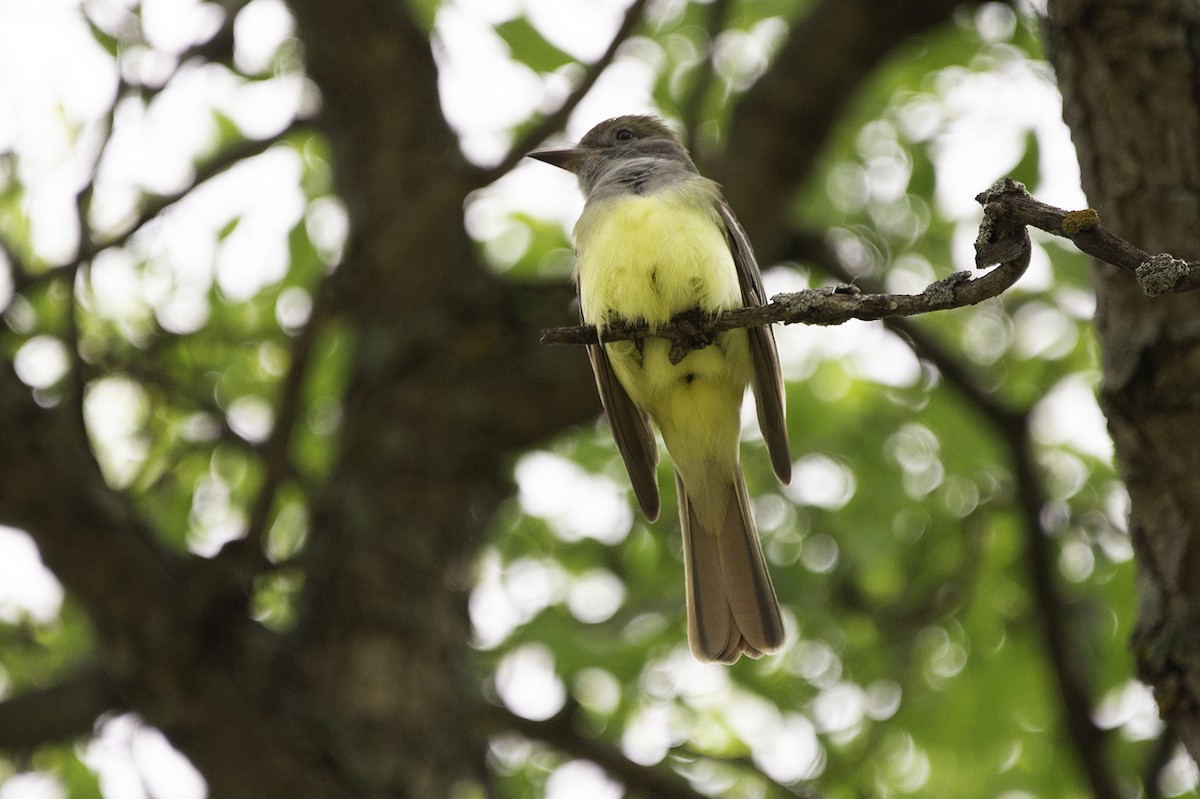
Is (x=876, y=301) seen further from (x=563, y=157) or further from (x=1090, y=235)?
(x=563, y=157)

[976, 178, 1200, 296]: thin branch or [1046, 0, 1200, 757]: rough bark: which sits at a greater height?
[976, 178, 1200, 296]: thin branch

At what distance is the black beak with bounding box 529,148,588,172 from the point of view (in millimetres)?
5844

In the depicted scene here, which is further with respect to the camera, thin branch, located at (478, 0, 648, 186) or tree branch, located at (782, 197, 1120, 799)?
thin branch, located at (478, 0, 648, 186)

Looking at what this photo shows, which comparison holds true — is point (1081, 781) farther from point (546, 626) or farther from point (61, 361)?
point (61, 361)

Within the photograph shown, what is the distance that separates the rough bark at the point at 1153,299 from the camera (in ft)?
10.3

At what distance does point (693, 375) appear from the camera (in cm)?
458

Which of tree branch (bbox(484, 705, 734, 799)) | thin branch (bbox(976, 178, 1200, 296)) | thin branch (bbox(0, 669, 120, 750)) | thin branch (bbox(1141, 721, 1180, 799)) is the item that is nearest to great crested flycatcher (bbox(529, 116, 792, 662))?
tree branch (bbox(484, 705, 734, 799))

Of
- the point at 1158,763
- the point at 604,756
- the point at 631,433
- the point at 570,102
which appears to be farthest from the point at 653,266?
the point at 1158,763

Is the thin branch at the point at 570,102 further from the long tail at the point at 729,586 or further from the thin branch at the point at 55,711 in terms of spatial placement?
the thin branch at the point at 55,711

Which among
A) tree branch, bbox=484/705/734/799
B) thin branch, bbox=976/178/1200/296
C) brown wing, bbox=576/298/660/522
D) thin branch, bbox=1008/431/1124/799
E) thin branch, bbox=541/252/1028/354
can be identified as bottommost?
tree branch, bbox=484/705/734/799

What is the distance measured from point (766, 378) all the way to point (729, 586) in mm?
737

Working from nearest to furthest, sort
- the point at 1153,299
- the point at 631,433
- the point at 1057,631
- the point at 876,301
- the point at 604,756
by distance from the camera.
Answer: the point at 876,301, the point at 1153,299, the point at 631,433, the point at 1057,631, the point at 604,756

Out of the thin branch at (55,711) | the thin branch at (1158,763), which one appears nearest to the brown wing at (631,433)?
the thin branch at (1158,763)

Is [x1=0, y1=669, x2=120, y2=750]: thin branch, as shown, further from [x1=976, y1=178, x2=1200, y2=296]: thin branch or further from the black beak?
[x1=976, y1=178, x2=1200, y2=296]: thin branch
